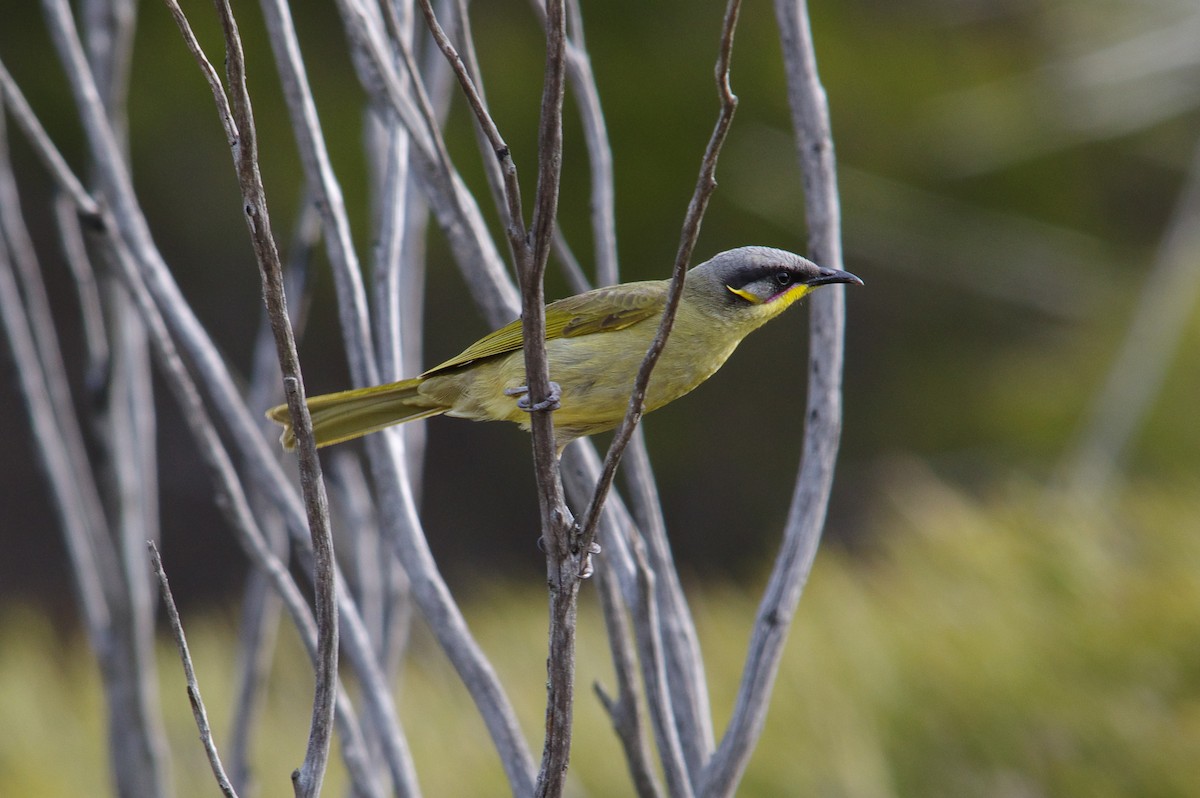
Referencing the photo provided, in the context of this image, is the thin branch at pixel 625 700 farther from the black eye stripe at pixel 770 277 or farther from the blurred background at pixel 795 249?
the blurred background at pixel 795 249

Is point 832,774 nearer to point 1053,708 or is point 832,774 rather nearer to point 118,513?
point 1053,708

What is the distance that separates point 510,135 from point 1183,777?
657 centimetres

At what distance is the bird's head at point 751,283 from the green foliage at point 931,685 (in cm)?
141

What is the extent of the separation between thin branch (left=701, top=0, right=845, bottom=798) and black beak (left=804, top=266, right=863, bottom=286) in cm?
3

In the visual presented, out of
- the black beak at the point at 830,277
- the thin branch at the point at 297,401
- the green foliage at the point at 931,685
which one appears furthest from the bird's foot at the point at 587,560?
the green foliage at the point at 931,685

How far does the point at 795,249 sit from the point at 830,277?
718cm

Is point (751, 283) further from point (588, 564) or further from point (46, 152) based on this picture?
point (46, 152)

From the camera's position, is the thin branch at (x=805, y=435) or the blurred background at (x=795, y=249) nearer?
the thin branch at (x=805, y=435)

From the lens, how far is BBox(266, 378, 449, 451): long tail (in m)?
1.59

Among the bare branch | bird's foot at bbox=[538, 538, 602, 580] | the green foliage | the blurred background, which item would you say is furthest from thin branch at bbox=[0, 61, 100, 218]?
the blurred background

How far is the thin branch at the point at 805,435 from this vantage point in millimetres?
1362

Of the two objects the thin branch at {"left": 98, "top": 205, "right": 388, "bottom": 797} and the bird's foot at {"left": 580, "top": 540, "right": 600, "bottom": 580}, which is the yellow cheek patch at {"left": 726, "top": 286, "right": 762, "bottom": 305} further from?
the thin branch at {"left": 98, "top": 205, "right": 388, "bottom": 797}

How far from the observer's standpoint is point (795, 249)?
848 centimetres

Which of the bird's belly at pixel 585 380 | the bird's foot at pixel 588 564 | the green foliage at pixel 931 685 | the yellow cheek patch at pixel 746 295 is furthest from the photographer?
the green foliage at pixel 931 685
